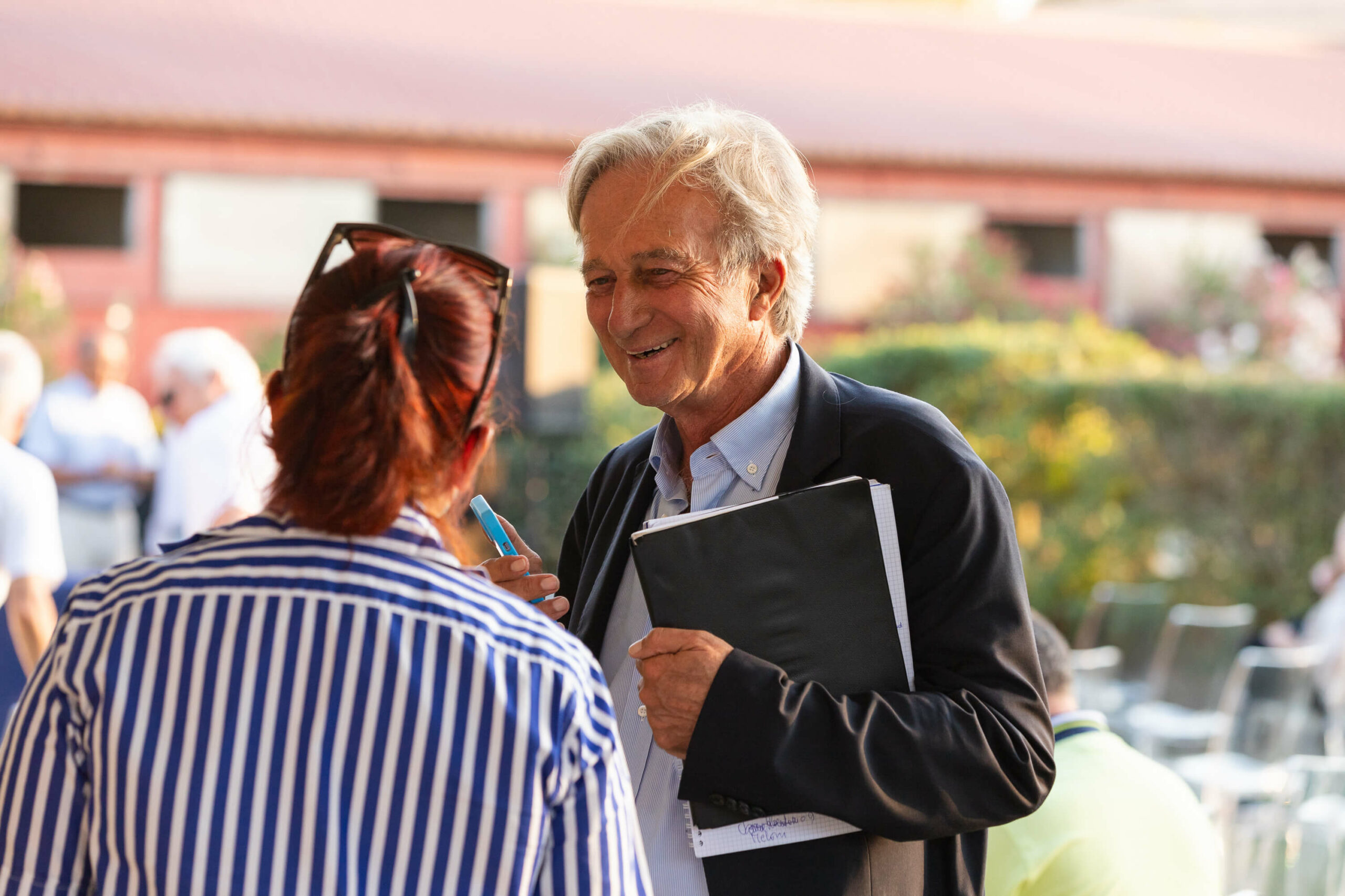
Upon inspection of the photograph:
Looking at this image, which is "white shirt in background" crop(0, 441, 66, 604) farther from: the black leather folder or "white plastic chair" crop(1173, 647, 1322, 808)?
"white plastic chair" crop(1173, 647, 1322, 808)

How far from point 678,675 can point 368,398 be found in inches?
19.0

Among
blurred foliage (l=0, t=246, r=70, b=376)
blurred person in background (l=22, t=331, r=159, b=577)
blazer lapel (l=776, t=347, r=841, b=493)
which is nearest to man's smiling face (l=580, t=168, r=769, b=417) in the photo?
blazer lapel (l=776, t=347, r=841, b=493)

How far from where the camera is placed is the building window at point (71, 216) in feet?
49.1

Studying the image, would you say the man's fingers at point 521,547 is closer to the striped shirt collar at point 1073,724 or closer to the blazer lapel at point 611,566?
the blazer lapel at point 611,566

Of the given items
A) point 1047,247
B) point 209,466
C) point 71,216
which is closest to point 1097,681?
point 209,466

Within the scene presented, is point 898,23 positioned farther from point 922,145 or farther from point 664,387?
point 664,387

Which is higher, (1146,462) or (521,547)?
(521,547)

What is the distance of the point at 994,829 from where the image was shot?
2.14 meters

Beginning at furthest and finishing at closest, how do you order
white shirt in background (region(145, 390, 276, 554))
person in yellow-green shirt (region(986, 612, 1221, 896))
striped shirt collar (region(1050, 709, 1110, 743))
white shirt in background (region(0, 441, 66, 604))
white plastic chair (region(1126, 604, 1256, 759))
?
white plastic chair (region(1126, 604, 1256, 759)) → white shirt in background (region(145, 390, 276, 554)) → white shirt in background (region(0, 441, 66, 604)) → striped shirt collar (region(1050, 709, 1110, 743)) → person in yellow-green shirt (region(986, 612, 1221, 896))

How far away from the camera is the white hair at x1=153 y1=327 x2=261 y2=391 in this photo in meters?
4.77

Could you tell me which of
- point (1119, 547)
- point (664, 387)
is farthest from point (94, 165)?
point (664, 387)

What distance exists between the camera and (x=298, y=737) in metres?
1.09

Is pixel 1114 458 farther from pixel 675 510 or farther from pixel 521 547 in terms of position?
pixel 521 547

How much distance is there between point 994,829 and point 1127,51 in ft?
56.1
